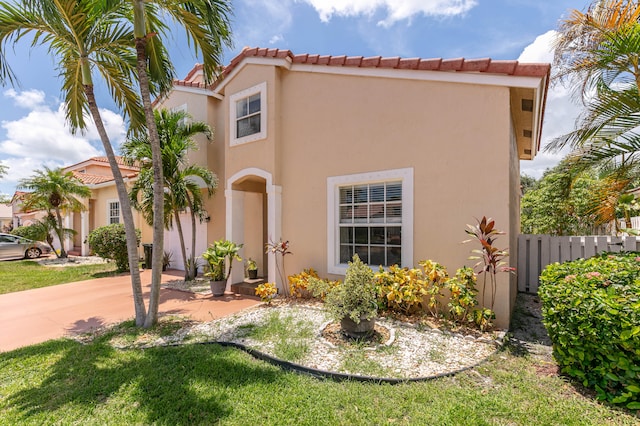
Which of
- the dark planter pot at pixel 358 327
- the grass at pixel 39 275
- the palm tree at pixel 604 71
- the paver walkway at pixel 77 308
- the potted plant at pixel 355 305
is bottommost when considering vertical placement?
the grass at pixel 39 275

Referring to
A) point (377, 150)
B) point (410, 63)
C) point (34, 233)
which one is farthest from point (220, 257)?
point (34, 233)

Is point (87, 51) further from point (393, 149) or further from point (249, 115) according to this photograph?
point (393, 149)

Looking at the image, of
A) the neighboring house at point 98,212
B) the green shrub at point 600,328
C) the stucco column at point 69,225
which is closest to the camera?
the green shrub at point 600,328

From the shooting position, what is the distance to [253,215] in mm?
10211

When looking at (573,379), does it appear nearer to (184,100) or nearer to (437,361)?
(437,361)

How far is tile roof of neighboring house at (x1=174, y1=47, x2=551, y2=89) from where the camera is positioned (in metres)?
5.26

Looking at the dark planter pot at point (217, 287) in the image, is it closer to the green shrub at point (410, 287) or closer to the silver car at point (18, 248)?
the green shrub at point (410, 287)

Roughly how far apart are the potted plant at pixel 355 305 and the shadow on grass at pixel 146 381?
144cm

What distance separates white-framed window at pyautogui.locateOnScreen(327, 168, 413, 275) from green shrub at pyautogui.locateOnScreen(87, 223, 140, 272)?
32.4ft

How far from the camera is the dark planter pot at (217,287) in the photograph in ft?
27.9

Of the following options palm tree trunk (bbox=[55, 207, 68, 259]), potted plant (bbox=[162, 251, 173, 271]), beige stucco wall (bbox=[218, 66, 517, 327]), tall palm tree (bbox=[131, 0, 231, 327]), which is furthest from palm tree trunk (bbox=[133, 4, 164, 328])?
palm tree trunk (bbox=[55, 207, 68, 259])

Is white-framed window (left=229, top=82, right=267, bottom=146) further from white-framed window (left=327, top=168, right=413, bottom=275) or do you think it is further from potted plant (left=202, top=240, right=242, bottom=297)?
potted plant (left=202, top=240, right=242, bottom=297)

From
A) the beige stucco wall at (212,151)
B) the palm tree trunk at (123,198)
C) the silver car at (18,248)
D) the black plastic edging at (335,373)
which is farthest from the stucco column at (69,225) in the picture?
the black plastic edging at (335,373)

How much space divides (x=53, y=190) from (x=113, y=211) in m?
2.89
